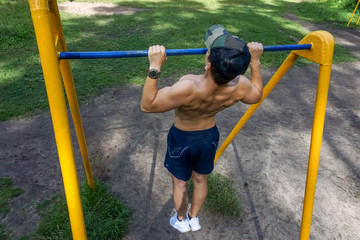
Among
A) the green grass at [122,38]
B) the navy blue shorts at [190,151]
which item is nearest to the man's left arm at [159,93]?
the navy blue shorts at [190,151]

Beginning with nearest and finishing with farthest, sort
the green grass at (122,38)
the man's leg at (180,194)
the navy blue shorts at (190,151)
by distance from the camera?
the navy blue shorts at (190,151)
the man's leg at (180,194)
the green grass at (122,38)

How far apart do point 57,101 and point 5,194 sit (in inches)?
68.7

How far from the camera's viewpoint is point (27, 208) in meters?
2.26

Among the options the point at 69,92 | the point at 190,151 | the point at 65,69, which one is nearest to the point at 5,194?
the point at 69,92

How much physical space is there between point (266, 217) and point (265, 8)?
10.9 m

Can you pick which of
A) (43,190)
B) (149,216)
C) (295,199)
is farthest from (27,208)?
(295,199)

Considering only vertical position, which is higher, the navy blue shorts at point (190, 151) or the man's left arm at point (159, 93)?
the man's left arm at point (159, 93)

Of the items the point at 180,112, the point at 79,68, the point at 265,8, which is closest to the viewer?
the point at 180,112

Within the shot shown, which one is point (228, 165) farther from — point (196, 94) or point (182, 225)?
point (196, 94)

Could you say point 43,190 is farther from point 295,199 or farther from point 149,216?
point 295,199

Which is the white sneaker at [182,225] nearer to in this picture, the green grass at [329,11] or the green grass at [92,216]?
the green grass at [92,216]

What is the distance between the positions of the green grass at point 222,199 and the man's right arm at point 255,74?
1.14m

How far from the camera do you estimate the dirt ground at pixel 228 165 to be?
86.9 inches

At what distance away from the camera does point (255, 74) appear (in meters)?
1.55
